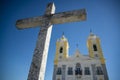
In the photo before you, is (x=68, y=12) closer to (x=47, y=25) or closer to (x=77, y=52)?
(x=47, y=25)

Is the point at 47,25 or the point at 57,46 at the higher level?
the point at 57,46

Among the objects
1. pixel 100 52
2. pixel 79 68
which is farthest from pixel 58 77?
pixel 100 52

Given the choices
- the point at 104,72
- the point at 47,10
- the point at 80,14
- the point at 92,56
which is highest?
the point at 92,56

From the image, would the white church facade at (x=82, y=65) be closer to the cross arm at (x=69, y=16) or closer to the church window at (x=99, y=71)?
the church window at (x=99, y=71)

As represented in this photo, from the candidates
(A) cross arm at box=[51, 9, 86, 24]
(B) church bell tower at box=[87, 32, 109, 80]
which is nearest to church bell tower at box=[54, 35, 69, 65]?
(B) church bell tower at box=[87, 32, 109, 80]

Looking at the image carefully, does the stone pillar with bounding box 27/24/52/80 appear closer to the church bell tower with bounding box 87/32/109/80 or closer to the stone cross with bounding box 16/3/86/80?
the stone cross with bounding box 16/3/86/80

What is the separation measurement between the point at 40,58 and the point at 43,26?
0.87 metres

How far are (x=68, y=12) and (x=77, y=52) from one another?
2720 cm

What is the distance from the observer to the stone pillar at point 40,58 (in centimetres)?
192

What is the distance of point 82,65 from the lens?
25.0m

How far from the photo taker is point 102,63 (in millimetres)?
24000

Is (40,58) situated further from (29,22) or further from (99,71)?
(99,71)

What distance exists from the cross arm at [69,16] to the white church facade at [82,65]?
72.2ft

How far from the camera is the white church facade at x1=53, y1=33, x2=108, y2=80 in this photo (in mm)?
22920
